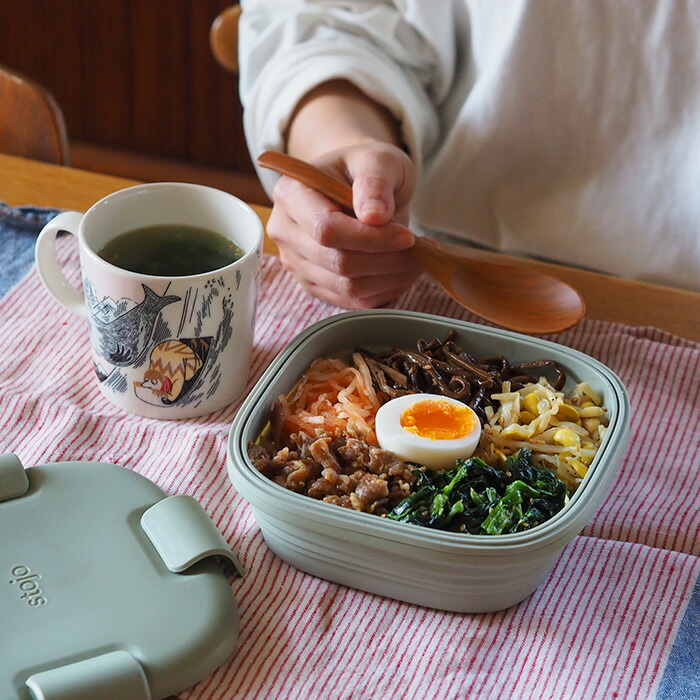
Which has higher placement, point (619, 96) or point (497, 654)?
point (619, 96)

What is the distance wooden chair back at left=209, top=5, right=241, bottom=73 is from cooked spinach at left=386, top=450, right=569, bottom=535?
114 centimetres

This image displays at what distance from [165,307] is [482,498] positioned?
379 millimetres

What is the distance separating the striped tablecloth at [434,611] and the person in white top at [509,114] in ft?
0.88

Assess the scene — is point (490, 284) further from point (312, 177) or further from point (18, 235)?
point (18, 235)

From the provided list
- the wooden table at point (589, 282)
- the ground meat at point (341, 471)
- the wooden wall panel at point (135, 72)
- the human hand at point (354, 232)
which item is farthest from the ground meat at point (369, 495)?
the wooden wall panel at point (135, 72)

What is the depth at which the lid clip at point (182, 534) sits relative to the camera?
2.74 ft

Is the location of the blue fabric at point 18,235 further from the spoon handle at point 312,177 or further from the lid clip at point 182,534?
the lid clip at point 182,534

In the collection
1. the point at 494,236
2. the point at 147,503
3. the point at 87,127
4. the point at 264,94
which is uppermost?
the point at 264,94

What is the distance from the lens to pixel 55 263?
112 centimetres

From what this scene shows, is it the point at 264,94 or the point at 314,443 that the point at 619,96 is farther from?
the point at 314,443

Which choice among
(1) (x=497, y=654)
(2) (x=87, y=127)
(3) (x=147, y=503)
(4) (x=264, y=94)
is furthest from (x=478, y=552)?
(2) (x=87, y=127)

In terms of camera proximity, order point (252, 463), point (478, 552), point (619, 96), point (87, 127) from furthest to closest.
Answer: point (87, 127) → point (619, 96) → point (252, 463) → point (478, 552)

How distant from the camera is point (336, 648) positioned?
32.7 inches

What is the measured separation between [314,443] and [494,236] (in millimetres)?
759
